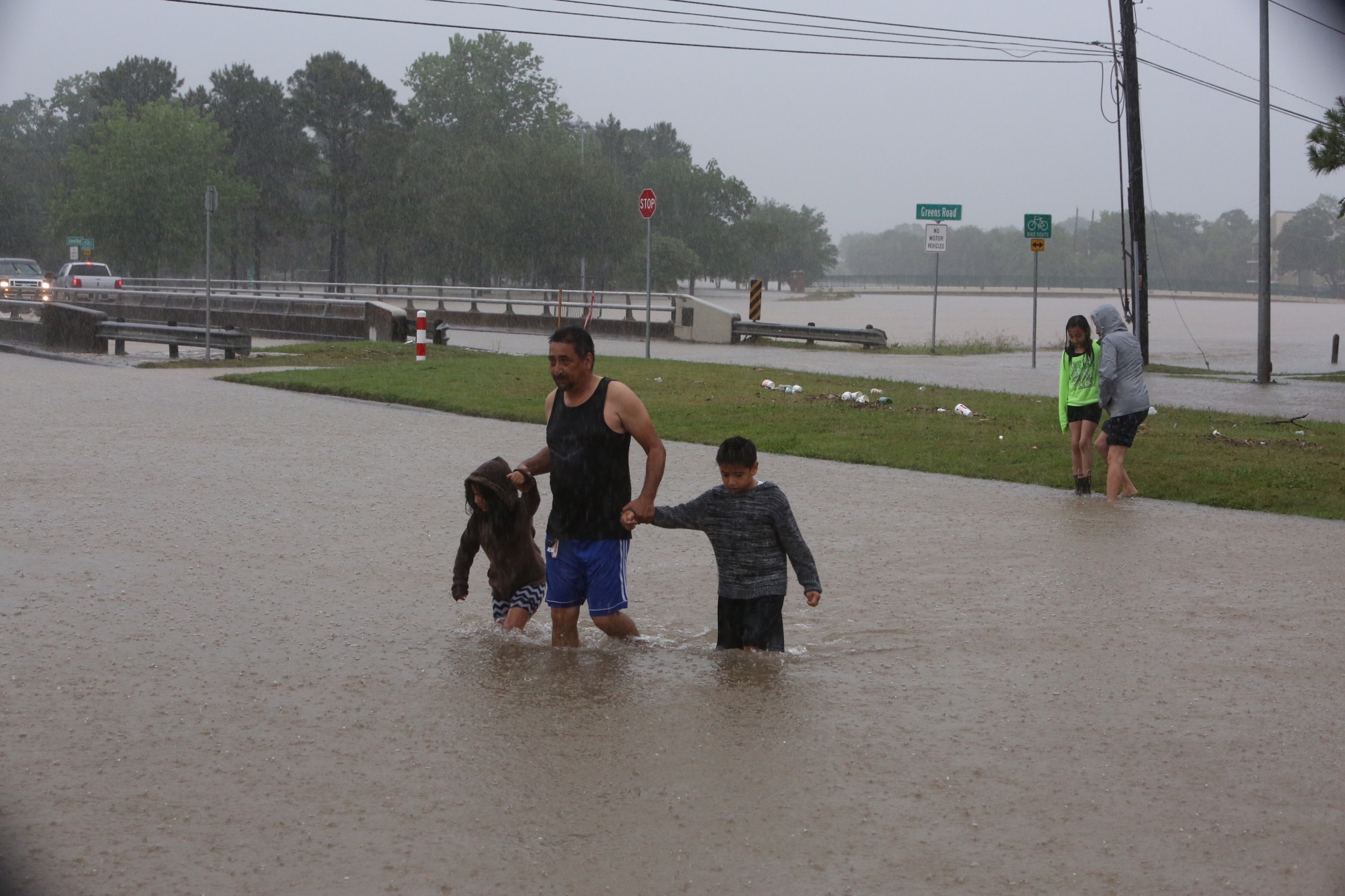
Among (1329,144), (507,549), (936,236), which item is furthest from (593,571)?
(936,236)

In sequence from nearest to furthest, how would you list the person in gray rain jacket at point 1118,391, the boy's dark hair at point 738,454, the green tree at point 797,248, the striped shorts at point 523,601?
the boy's dark hair at point 738,454 < the striped shorts at point 523,601 < the person in gray rain jacket at point 1118,391 < the green tree at point 797,248

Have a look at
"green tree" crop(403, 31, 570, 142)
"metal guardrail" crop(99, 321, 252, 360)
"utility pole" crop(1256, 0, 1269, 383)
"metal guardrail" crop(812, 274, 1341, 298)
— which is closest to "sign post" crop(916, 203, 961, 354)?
"utility pole" crop(1256, 0, 1269, 383)

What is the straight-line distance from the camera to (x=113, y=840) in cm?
419

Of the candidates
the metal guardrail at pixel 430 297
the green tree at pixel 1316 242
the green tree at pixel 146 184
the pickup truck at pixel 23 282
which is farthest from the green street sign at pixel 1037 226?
the green tree at pixel 1316 242

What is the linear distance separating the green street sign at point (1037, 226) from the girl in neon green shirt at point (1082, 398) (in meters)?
14.0

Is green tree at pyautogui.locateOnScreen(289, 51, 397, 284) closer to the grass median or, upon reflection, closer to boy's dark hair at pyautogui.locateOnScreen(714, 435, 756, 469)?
the grass median

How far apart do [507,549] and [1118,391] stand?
20.4 feet

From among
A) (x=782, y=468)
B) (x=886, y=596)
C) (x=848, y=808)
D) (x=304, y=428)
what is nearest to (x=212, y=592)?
(x=886, y=596)

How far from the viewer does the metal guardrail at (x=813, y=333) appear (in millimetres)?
30875

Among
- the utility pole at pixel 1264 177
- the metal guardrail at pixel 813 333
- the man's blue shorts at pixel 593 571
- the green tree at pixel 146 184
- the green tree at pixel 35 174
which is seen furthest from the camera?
the green tree at pixel 35 174

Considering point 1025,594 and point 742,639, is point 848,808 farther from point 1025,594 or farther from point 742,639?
point 1025,594

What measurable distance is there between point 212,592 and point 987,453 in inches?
319

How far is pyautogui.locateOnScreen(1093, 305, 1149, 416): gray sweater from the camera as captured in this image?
10.9 m

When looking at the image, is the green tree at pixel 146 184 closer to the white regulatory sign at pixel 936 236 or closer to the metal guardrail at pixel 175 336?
the metal guardrail at pixel 175 336
